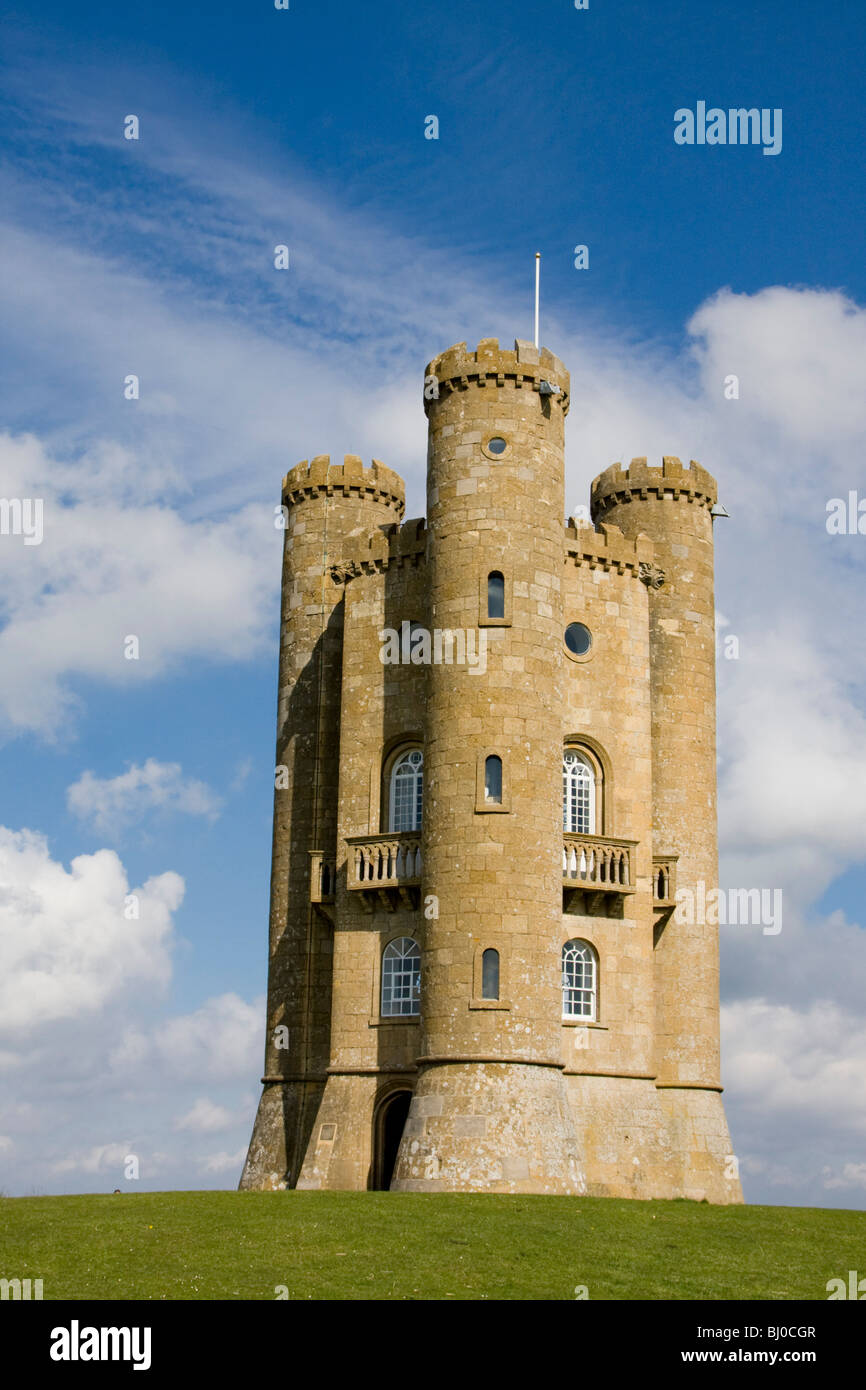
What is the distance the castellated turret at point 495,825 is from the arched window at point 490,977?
5 centimetres

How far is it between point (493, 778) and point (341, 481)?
589 inches

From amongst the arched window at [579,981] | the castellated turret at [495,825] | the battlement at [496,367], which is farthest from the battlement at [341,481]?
the arched window at [579,981]

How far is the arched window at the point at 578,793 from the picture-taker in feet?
145

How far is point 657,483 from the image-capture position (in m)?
50.2

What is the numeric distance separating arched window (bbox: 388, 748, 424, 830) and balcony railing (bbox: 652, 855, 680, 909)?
24.9ft

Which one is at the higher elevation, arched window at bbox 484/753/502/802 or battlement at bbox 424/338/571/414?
battlement at bbox 424/338/571/414

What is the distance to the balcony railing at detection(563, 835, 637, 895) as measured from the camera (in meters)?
42.3

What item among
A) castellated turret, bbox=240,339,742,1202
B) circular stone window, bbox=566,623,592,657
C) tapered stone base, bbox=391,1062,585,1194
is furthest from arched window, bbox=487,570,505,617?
tapered stone base, bbox=391,1062,585,1194

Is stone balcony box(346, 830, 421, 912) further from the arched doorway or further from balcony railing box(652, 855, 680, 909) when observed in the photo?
balcony railing box(652, 855, 680, 909)

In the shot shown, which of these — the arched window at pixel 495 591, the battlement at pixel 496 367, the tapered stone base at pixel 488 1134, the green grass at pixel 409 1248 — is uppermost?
the battlement at pixel 496 367

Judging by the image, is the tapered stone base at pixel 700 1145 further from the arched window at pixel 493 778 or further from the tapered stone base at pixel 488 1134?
the arched window at pixel 493 778
